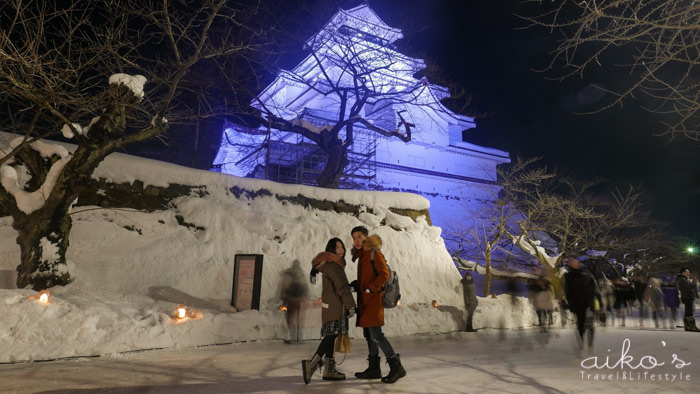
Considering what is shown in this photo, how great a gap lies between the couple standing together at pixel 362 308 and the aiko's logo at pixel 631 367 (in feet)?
8.39

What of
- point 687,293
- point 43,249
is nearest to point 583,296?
point 687,293

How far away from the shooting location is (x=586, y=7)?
559cm

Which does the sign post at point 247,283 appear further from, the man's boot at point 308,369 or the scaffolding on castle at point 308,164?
the scaffolding on castle at point 308,164

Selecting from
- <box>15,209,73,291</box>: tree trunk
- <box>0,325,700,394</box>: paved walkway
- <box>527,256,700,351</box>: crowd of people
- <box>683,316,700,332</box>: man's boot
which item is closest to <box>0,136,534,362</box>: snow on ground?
<box>15,209,73,291</box>: tree trunk

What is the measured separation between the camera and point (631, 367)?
244 inches

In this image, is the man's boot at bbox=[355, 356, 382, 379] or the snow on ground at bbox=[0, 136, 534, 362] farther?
the snow on ground at bbox=[0, 136, 534, 362]

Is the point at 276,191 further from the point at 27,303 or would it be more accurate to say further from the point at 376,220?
the point at 27,303

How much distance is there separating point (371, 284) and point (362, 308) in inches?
12.5

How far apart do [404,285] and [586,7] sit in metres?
9.44

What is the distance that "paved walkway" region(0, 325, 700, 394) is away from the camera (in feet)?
15.5

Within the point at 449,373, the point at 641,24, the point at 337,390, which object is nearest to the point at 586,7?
the point at 641,24

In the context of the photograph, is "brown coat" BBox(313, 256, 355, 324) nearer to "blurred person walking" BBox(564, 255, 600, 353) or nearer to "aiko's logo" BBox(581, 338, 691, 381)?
"aiko's logo" BBox(581, 338, 691, 381)

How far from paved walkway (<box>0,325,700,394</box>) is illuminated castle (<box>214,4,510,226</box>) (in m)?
18.0

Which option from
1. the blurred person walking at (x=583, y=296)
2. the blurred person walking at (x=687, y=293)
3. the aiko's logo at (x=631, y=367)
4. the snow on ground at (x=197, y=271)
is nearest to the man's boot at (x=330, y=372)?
the aiko's logo at (x=631, y=367)
